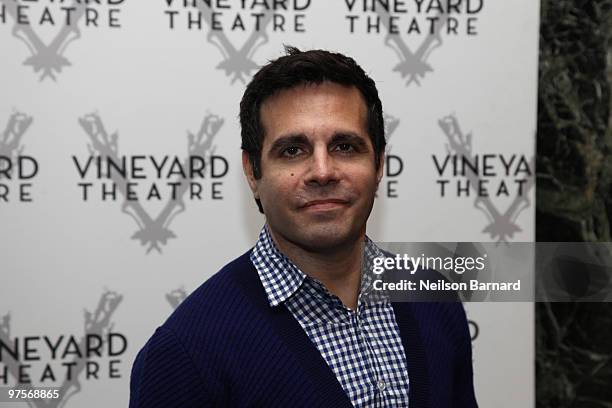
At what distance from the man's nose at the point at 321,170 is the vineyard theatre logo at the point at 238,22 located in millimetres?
660

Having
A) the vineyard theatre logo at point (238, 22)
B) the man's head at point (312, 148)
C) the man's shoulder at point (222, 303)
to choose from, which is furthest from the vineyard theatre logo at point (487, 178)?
the man's shoulder at point (222, 303)

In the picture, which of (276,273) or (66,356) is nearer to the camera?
(276,273)

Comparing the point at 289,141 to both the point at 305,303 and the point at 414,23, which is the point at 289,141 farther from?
the point at 414,23

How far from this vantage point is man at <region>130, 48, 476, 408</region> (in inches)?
42.2

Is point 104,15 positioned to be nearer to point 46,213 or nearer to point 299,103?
point 46,213

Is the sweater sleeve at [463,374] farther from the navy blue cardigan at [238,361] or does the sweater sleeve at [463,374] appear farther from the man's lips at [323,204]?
the man's lips at [323,204]

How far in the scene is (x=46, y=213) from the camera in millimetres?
1660

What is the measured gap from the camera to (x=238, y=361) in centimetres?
108

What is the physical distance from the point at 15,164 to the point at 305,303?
0.86 m

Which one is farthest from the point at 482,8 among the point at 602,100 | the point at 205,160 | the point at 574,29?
the point at 205,160

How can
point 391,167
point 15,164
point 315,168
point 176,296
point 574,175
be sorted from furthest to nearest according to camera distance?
1. point 574,175
2. point 391,167
3. point 176,296
4. point 15,164
5. point 315,168

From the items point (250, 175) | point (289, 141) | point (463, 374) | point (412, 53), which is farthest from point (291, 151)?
point (412, 53)

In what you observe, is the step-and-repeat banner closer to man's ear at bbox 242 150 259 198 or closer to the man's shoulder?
man's ear at bbox 242 150 259 198

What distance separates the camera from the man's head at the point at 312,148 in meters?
1.16
